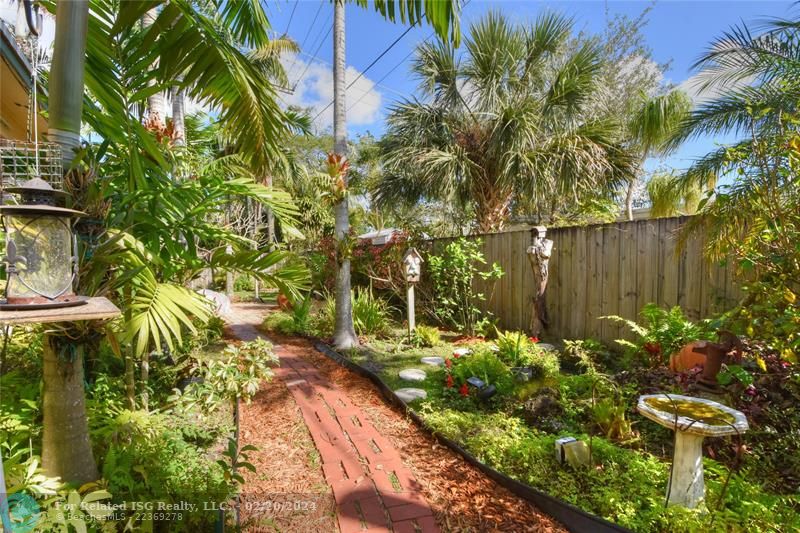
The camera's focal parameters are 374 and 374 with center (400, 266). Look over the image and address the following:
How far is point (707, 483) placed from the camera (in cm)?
199

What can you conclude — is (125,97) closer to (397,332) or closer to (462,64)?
(397,332)

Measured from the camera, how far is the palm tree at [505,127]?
6.18m

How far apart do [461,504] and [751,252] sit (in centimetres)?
248

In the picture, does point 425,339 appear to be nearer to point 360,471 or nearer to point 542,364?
point 542,364

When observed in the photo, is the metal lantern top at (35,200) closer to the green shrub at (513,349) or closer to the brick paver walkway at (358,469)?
the brick paver walkway at (358,469)

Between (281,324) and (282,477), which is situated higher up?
(281,324)

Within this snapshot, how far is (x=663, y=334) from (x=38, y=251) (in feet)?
14.4

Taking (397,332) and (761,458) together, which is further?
(397,332)

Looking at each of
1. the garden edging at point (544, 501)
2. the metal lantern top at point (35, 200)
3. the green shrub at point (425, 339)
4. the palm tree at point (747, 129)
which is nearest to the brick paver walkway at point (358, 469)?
the garden edging at point (544, 501)

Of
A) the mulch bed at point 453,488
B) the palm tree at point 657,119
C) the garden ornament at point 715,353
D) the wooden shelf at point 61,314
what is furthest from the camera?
the palm tree at point 657,119

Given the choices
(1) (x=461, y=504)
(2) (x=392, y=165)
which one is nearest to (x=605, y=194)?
(2) (x=392, y=165)

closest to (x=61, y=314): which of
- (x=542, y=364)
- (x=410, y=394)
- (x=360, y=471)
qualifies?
(x=360, y=471)

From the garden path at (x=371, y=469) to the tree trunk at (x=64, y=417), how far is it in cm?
92

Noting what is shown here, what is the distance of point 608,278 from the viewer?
4.50 metres
